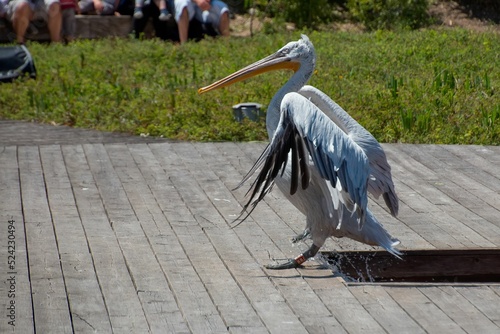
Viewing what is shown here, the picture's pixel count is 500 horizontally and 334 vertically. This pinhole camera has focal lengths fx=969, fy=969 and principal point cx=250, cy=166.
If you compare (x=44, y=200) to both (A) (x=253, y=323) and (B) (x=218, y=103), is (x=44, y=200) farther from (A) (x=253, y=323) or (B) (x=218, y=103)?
(B) (x=218, y=103)

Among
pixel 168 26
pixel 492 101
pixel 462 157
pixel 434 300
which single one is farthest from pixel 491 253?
pixel 168 26

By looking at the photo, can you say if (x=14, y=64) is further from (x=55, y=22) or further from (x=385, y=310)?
(x=385, y=310)

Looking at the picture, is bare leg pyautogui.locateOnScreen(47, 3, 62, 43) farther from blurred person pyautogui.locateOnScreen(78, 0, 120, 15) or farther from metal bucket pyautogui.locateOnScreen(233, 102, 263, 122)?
metal bucket pyautogui.locateOnScreen(233, 102, 263, 122)

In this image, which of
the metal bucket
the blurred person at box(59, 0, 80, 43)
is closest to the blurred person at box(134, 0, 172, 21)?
the blurred person at box(59, 0, 80, 43)

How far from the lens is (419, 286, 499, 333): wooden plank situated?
3.38 m

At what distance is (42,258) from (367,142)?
147 centimetres

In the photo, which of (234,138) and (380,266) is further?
(234,138)

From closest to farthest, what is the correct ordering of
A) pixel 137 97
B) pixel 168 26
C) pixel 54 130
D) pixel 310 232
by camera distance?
pixel 310 232, pixel 54 130, pixel 137 97, pixel 168 26

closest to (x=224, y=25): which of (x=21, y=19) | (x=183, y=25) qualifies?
(x=183, y=25)

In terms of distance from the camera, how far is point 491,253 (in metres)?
4.35

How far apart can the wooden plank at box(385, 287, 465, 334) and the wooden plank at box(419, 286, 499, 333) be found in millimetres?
25

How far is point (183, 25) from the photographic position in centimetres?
1195

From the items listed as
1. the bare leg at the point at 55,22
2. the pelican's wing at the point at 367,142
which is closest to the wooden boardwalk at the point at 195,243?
the pelican's wing at the point at 367,142

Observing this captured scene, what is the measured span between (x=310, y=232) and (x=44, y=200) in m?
1.70
